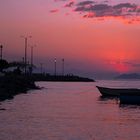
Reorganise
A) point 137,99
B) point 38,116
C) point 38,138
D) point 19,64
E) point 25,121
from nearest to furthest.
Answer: point 38,138
point 25,121
point 38,116
point 137,99
point 19,64

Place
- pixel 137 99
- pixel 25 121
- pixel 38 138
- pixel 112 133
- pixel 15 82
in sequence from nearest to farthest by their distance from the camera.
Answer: pixel 38 138
pixel 112 133
pixel 25 121
pixel 137 99
pixel 15 82

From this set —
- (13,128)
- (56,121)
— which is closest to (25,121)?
(56,121)

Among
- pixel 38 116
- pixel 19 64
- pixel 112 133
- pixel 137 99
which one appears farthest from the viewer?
pixel 19 64

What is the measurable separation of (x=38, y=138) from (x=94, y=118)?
47.0 feet

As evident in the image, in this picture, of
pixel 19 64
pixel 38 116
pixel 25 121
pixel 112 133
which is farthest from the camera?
pixel 19 64

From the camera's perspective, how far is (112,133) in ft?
103

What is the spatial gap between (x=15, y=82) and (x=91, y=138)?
59.3m

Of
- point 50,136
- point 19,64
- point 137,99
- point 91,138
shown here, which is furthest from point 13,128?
point 19,64

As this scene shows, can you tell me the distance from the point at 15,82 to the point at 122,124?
52.1 m

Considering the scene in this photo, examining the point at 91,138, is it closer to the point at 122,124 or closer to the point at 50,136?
the point at 50,136

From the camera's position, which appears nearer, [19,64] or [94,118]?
[94,118]

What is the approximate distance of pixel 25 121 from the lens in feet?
121

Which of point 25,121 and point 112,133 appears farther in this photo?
point 25,121

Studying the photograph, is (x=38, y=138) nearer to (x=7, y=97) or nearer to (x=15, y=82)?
(x=7, y=97)
